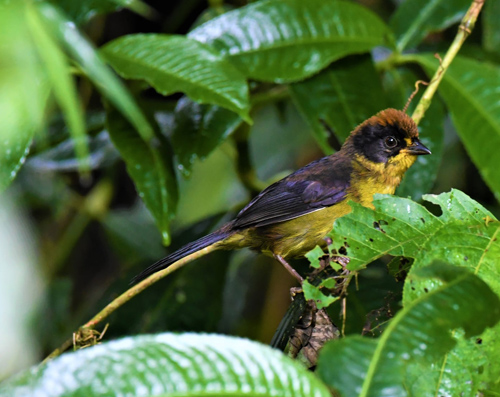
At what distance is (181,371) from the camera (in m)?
1.23

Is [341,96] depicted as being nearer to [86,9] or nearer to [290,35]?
[290,35]

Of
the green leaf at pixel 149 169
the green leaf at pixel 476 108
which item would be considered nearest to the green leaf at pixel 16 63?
the green leaf at pixel 149 169

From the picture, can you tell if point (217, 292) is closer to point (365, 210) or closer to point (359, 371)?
point (365, 210)

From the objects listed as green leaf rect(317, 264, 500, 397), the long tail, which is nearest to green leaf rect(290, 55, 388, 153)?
the long tail

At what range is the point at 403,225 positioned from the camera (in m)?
1.88

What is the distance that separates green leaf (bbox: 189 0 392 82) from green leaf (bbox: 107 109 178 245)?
57 cm

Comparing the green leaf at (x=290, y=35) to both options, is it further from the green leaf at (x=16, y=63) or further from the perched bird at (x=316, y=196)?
the green leaf at (x=16, y=63)

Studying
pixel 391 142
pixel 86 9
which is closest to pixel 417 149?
pixel 391 142

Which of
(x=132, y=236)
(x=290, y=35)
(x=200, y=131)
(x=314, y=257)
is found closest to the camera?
(x=314, y=257)

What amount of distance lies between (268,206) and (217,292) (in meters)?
0.56

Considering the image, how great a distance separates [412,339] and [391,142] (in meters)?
2.20

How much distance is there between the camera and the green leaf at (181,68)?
249 centimetres

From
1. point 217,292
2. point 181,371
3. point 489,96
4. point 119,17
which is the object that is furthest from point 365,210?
point 119,17

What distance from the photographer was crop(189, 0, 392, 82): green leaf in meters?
2.97
